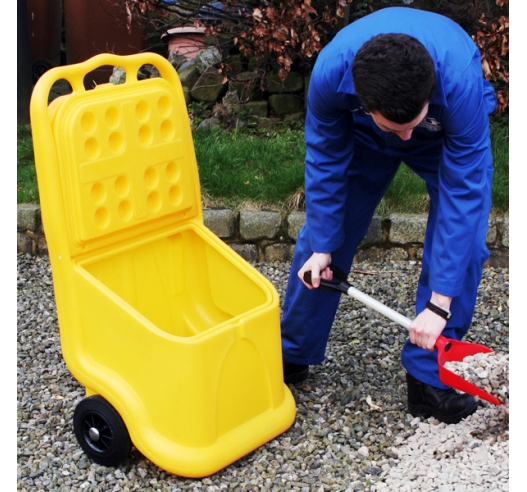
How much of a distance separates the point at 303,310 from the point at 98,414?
0.73 metres

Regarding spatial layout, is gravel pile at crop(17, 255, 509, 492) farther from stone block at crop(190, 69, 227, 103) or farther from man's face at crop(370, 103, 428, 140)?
stone block at crop(190, 69, 227, 103)

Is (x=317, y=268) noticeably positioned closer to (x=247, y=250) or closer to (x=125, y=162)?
(x=125, y=162)

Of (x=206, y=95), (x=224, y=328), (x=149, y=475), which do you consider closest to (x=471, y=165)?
(x=224, y=328)

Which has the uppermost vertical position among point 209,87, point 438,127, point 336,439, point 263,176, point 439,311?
point 438,127

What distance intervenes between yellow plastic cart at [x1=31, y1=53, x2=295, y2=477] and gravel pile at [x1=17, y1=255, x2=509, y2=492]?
0.25 feet

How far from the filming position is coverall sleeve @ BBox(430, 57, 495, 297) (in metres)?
1.99

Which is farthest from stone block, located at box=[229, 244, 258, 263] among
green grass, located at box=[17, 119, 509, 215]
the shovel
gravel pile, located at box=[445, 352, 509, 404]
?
gravel pile, located at box=[445, 352, 509, 404]

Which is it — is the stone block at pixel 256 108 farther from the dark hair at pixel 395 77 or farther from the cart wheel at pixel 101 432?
the dark hair at pixel 395 77

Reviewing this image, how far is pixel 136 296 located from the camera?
97.8 inches

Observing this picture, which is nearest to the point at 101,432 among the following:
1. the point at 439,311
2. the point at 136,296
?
the point at 136,296

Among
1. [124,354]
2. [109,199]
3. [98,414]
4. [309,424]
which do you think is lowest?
[309,424]

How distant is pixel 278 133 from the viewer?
14.9 feet

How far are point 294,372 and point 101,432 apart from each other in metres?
0.71

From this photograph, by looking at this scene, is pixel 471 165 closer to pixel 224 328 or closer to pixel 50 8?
pixel 224 328
